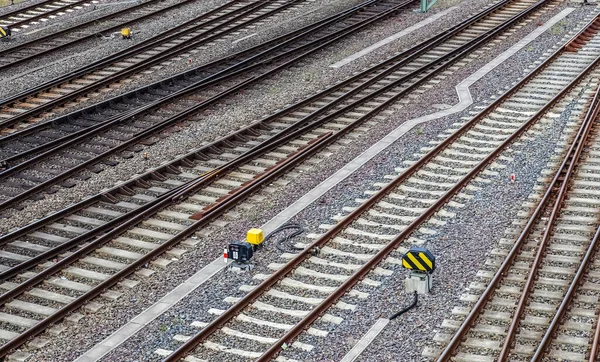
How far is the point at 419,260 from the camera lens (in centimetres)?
1565

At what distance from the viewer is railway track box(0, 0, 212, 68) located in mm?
29578

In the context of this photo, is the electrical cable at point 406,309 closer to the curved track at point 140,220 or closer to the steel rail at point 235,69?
the curved track at point 140,220

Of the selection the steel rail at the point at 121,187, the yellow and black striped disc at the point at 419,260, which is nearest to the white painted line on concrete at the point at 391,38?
the steel rail at the point at 121,187

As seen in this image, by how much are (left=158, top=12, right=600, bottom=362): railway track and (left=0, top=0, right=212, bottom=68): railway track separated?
13305mm

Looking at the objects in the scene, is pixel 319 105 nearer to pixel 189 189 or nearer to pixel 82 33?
pixel 189 189

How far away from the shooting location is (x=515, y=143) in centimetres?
2197

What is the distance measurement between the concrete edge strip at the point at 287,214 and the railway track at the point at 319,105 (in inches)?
47.7

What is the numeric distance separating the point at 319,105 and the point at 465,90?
396cm

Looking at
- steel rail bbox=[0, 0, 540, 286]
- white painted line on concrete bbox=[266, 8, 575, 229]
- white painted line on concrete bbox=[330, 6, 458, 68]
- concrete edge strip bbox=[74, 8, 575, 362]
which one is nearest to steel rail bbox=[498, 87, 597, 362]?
white painted line on concrete bbox=[266, 8, 575, 229]

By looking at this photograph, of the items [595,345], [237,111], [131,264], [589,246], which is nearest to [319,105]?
[237,111]

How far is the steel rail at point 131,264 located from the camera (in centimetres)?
1488

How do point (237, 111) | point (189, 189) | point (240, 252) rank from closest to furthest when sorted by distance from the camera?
→ point (240, 252), point (189, 189), point (237, 111)

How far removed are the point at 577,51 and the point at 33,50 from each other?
16.1 meters

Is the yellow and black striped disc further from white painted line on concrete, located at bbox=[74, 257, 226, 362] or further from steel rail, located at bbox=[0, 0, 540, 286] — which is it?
steel rail, located at bbox=[0, 0, 540, 286]
